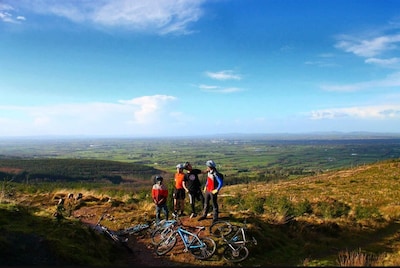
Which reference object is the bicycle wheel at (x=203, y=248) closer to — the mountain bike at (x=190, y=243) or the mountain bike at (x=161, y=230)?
the mountain bike at (x=190, y=243)

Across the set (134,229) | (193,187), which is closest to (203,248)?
(193,187)

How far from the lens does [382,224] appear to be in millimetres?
19062

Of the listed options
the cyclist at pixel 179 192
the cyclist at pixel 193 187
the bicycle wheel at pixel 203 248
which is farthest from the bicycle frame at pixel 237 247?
the cyclist at pixel 179 192

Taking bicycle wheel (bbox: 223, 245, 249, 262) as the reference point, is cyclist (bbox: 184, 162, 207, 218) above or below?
above

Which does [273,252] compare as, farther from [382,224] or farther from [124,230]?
[382,224]

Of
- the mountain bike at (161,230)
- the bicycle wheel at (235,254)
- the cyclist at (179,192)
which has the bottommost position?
the bicycle wheel at (235,254)

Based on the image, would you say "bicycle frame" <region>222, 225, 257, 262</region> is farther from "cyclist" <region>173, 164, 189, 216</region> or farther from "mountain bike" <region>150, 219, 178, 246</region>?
"cyclist" <region>173, 164, 189, 216</region>

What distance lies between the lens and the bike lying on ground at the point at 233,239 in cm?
1198

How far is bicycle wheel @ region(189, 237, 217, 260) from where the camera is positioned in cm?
1180

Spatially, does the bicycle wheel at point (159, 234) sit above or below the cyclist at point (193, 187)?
below

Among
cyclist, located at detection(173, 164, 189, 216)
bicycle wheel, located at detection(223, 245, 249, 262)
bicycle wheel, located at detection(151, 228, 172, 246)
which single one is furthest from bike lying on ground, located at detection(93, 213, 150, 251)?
bicycle wheel, located at detection(223, 245, 249, 262)

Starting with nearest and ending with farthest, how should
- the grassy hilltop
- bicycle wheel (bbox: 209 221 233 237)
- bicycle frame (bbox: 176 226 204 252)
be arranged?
the grassy hilltop
bicycle frame (bbox: 176 226 204 252)
bicycle wheel (bbox: 209 221 233 237)

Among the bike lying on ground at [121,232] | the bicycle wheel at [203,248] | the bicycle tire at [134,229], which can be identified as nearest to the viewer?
the bicycle wheel at [203,248]

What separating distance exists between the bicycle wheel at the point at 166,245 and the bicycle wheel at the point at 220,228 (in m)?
1.58
